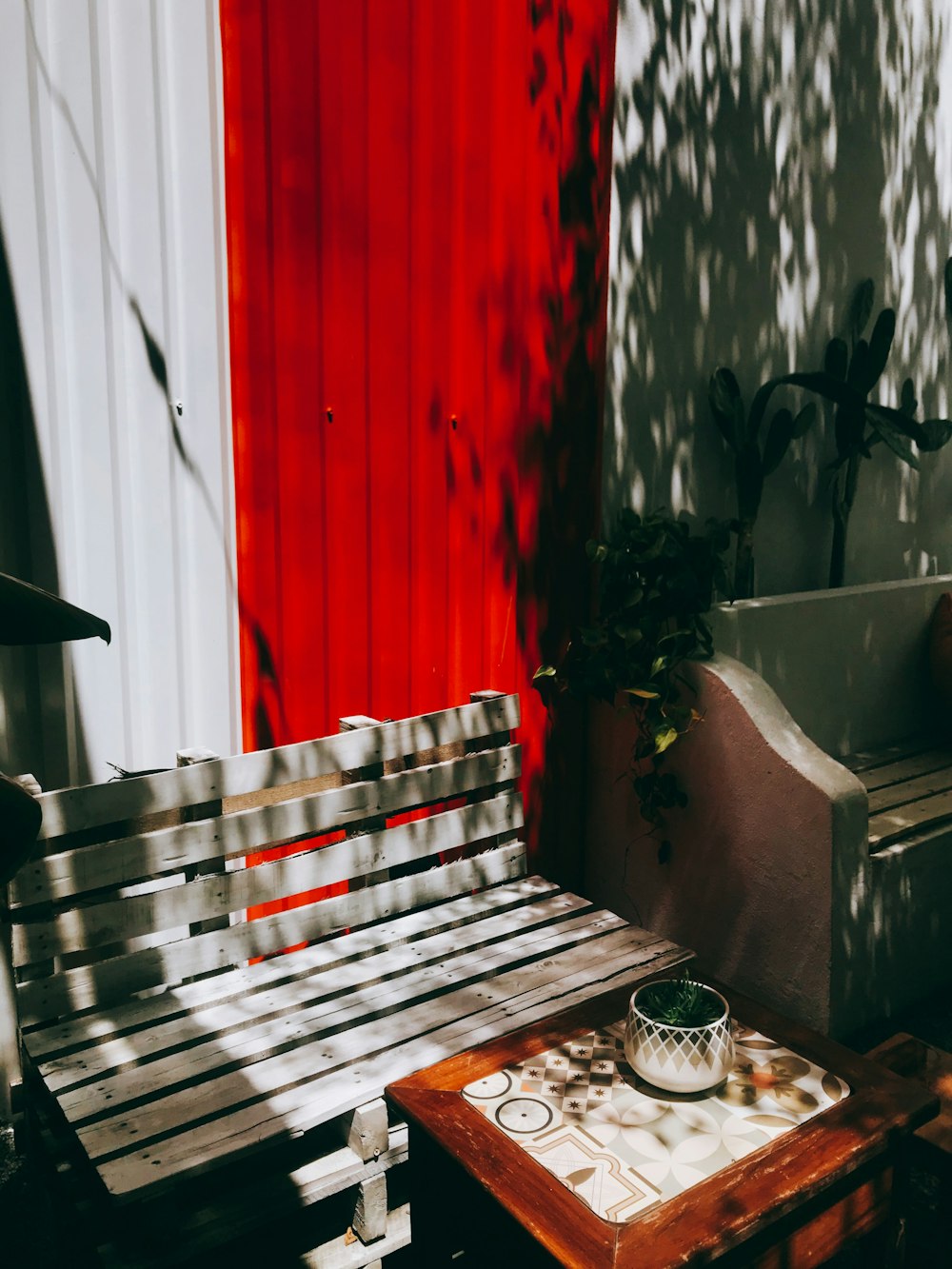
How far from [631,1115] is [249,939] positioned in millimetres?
1193

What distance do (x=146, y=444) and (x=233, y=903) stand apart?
1220mm

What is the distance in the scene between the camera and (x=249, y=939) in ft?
9.41

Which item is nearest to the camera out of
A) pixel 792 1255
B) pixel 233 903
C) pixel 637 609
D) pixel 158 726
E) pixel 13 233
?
pixel 792 1255

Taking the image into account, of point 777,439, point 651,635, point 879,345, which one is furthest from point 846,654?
point 651,635

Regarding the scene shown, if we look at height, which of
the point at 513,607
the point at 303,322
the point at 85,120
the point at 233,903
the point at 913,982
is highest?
the point at 85,120

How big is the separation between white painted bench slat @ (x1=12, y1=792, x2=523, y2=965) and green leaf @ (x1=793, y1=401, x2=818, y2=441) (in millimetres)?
2175

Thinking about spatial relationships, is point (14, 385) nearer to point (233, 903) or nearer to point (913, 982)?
point (233, 903)

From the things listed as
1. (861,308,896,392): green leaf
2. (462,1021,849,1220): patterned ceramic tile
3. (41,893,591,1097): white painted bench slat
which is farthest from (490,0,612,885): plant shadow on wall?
(462,1021,849,1220): patterned ceramic tile

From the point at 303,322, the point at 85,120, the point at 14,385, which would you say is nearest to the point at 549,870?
the point at 303,322

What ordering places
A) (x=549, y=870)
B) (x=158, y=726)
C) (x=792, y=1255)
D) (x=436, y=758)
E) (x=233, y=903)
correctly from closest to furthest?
(x=792, y=1255), (x=233, y=903), (x=158, y=726), (x=436, y=758), (x=549, y=870)

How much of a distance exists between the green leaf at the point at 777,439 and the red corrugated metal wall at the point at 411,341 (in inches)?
37.8

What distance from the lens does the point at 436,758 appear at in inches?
133

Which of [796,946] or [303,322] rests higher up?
[303,322]

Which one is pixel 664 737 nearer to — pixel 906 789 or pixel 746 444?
pixel 906 789
